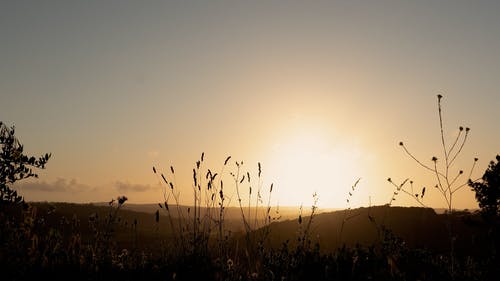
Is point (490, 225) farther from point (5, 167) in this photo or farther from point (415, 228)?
point (415, 228)

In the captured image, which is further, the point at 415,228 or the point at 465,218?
the point at 415,228

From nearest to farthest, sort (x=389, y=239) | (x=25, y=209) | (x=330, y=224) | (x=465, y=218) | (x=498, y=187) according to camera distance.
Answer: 1. (x=465, y=218)
2. (x=25, y=209)
3. (x=498, y=187)
4. (x=389, y=239)
5. (x=330, y=224)

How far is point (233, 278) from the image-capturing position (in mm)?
4516

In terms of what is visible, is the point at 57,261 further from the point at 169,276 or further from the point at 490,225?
the point at 490,225

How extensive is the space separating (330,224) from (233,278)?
50.5ft

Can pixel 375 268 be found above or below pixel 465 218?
below

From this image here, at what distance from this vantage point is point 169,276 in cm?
439

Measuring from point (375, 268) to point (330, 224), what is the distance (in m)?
14.6

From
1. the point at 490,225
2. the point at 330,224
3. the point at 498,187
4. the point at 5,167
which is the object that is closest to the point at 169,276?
the point at 490,225

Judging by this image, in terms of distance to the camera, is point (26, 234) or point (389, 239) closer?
point (26, 234)

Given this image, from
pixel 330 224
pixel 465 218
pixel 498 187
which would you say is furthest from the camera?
pixel 330 224

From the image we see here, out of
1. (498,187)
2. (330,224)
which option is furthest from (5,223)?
(330,224)

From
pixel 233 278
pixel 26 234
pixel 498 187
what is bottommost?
pixel 233 278

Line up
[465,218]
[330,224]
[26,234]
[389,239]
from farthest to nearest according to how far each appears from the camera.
Result: 1. [330,224]
2. [389,239]
3. [26,234]
4. [465,218]
